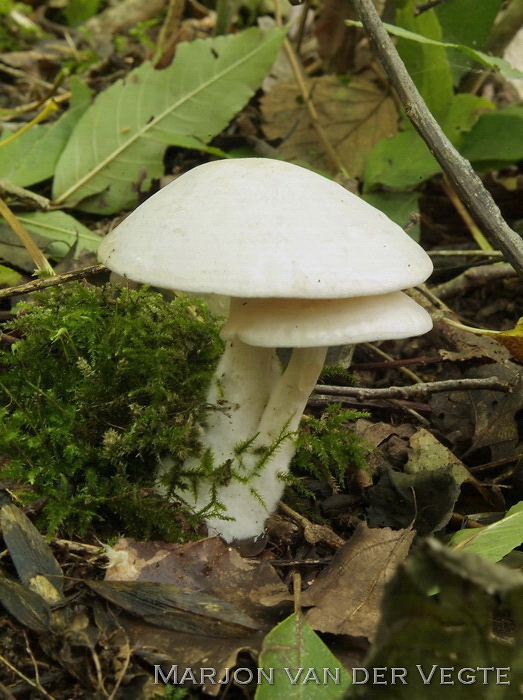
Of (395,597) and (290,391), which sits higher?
(395,597)

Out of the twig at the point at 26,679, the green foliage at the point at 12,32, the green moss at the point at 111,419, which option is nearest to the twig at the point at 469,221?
the green moss at the point at 111,419

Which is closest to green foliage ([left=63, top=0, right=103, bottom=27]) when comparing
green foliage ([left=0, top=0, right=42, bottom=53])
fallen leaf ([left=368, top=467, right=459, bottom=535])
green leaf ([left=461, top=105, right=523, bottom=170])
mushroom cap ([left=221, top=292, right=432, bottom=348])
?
green foliage ([left=0, top=0, right=42, bottom=53])

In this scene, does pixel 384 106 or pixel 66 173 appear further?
pixel 384 106

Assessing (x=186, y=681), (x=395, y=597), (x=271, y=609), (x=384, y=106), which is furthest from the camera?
(x=384, y=106)

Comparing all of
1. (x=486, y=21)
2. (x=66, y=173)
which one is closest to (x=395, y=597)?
(x=66, y=173)

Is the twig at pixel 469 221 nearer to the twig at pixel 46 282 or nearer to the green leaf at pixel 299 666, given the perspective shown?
the twig at pixel 46 282

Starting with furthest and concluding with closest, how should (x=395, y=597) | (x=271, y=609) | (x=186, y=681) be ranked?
(x=271, y=609), (x=186, y=681), (x=395, y=597)

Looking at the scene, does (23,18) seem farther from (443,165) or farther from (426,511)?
(426,511)
